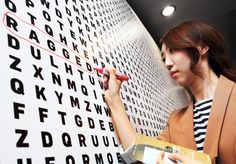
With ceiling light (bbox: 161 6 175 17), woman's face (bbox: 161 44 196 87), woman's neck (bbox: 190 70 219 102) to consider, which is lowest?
woman's neck (bbox: 190 70 219 102)

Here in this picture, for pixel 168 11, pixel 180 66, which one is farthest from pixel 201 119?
pixel 168 11

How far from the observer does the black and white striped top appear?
728 millimetres

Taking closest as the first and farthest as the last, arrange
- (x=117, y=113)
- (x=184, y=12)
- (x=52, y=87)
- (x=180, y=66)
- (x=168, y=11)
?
(x=52, y=87) < (x=117, y=113) < (x=180, y=66) < (x=168, y=11) < (x=184, y=12)

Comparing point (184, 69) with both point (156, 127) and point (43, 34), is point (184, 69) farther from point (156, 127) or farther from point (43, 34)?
point (43, 34)

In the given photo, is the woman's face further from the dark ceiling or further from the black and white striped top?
the dark ceiling

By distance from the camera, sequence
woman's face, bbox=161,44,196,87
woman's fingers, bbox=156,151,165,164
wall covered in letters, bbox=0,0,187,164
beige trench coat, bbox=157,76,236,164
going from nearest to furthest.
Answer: wall covered in letters, bbox=0,0,187,164 < woman's fingers, bbox=156,151,165,164 < beige trench coat, bbox=157,76,236,164 < woman's face, bbox=161,44,196,87

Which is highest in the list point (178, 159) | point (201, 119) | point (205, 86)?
Result: point (205, 86)

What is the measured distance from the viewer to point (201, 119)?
76 cm

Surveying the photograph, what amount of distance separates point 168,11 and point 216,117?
1.51 meters

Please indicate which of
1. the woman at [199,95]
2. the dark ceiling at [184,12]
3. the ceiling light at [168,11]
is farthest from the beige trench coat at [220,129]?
the ceiling light at [168,11]

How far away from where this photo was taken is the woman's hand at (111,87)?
69cm

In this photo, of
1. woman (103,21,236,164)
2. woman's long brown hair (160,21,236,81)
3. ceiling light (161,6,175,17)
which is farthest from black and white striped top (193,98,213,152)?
ceiling light (161,6,175,17)

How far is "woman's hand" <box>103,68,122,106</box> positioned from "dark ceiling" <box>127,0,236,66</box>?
124 centimetres

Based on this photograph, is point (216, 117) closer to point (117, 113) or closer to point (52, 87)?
point (117, 113)
